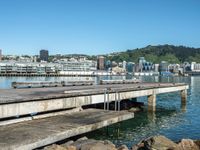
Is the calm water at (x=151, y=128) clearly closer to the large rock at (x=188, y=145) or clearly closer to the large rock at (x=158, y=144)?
the large rock at (x=158, y=144)

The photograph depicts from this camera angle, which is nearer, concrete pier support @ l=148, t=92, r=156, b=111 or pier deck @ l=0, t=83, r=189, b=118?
pier deck @ l=0, t=83, r=189, b=118

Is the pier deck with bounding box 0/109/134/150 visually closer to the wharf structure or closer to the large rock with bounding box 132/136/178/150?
the wharf structure

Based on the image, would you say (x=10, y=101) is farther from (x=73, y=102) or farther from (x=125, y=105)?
A: (x=125, y=105)

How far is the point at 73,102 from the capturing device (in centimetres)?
3662

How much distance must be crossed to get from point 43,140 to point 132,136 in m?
14.7

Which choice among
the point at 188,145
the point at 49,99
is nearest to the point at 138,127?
the point at 49,99

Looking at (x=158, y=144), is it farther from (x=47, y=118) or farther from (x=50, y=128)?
(x=47, y=118)

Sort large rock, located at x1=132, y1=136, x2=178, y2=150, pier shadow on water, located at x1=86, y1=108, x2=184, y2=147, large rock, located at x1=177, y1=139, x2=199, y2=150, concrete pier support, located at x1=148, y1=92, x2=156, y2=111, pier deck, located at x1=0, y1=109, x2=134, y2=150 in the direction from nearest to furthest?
pier deck, located at x1=0, y1=109, x2=134, y2=150 < large rock, located at x1=132, y1=136, x2=178, y2=150 < large rock, located at x1=177, y1=139, x2=199, y2=150 < pier shadow on water, located at x1=86, y1=108, x2=184, y2=147 < concrete pier support, located at x1=148, y1=92, x2=156, y2=111

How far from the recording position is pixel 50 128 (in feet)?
85.0

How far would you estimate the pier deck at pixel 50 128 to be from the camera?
21.4 meters

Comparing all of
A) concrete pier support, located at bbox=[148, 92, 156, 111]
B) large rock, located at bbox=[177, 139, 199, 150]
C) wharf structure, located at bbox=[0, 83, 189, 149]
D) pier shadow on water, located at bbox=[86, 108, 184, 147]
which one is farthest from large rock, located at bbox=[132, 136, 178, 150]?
concrete pier support, located at bbox=[148, 92, 156, 111]

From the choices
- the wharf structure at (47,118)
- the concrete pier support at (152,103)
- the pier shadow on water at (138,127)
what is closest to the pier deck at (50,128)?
the wharf structure at (47,118)

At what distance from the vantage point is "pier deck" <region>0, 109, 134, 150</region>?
21358mm

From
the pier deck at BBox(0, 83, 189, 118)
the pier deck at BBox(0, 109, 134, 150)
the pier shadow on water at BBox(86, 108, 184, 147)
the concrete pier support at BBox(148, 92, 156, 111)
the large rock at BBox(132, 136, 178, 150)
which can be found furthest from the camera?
the concrete pier support at BBox(148, 92, 156, 111)
